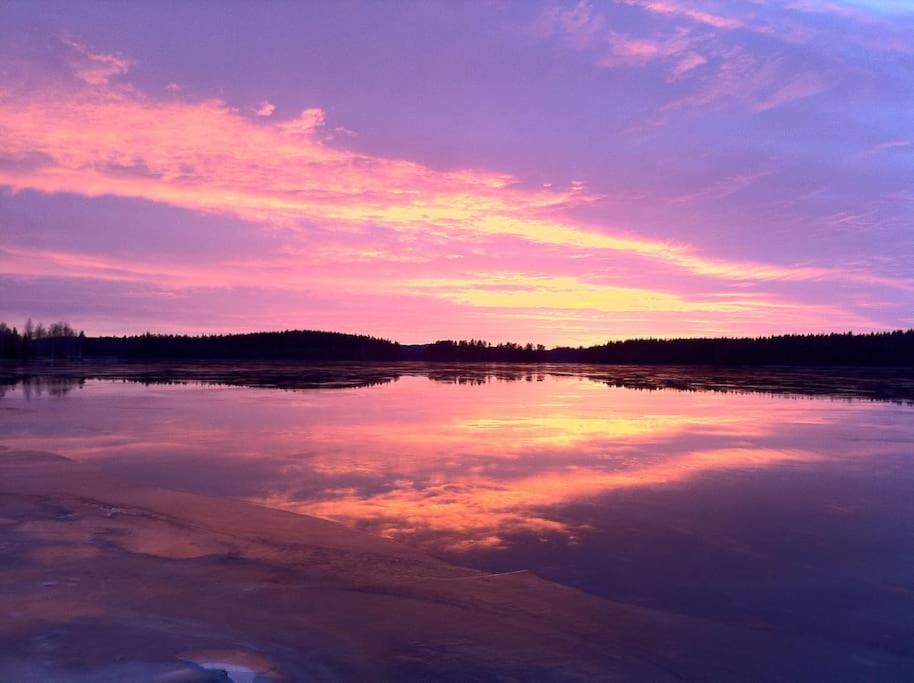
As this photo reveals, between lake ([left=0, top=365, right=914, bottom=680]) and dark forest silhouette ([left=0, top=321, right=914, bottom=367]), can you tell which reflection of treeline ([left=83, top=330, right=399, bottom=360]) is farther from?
lake ([left=0, top=365, right=914, bottom=680])

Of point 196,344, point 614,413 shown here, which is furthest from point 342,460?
point 196,344

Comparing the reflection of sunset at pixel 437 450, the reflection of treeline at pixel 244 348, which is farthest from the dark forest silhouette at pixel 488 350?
the reflection of sunset at pixel 437 450

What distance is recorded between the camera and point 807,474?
1123 cm

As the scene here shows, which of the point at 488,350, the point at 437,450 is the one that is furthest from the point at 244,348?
the point at 437,450

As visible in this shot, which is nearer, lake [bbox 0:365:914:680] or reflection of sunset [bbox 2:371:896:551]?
lake [bbox 0:365:914:680]

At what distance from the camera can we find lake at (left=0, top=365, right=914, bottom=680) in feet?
19.9

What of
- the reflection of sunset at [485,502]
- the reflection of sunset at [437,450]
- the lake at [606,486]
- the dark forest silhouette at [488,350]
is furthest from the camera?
the dark forest silhouette at [488,350]

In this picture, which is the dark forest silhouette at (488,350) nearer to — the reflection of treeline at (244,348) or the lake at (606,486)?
the reflection of treeline at (244,348)

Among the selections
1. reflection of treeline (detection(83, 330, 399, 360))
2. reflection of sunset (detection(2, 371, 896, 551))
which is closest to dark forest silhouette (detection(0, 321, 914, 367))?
reflection of treeline (detection(83, 330, 399, 360))

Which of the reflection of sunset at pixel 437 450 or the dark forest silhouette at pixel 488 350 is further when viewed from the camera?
the dark forest silhouette at pixel 488 350

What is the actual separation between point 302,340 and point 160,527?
126m

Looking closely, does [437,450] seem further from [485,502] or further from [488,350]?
[488,350]

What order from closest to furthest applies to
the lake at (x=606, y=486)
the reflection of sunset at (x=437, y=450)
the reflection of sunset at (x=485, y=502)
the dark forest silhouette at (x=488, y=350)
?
1. the lake at (x=606, y=486)
2. the reflection of sunset at (x=485, y=502)
3. the reflection of sunset at (x=437, y=450)
4. the dark forest silhouette at (x=488, y=350)

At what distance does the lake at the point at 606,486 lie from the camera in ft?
19.9
